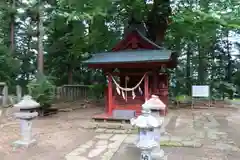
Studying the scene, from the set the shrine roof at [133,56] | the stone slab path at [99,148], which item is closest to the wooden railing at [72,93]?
the shrine roof at [133,56]

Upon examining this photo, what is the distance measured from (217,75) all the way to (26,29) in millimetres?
16276

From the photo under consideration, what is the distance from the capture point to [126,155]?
4996 millimetres

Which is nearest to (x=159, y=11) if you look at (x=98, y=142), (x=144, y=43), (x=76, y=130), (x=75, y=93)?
(x=144, y=43)

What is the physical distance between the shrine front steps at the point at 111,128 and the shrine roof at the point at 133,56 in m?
2.27

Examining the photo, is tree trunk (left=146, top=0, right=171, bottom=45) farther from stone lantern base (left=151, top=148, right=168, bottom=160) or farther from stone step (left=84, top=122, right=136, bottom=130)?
stone lantern base (left=151, top=148, right=168, bottom=160)

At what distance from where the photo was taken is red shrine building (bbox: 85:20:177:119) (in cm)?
887

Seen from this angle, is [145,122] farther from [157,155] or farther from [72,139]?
[72,139]

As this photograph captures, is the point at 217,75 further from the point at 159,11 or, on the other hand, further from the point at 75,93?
the point at 75,93

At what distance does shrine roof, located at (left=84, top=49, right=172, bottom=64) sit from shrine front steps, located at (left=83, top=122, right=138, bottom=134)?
7.45 ft

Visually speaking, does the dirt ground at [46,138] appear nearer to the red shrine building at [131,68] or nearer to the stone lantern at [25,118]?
the stone lantern at [25,118]

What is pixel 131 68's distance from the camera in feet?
32.5

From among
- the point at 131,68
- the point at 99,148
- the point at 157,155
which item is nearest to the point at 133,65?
the point at 131,68

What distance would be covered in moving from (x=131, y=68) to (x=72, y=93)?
6.18 m

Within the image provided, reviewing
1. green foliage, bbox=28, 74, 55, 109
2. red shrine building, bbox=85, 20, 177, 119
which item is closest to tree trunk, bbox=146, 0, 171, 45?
red shrine building, bbox=85, 20, 177, 119
